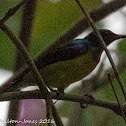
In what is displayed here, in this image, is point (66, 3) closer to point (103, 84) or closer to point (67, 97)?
point (103, 84)

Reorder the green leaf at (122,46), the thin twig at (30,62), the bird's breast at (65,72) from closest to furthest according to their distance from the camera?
1. the thin twig at (30,62)
2. the bird's breast at (65,72)
3. the green leaf at (122,46)

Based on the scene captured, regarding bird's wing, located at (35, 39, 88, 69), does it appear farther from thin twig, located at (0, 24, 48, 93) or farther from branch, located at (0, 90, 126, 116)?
thin twig, located at (0, 24, 48, 93)

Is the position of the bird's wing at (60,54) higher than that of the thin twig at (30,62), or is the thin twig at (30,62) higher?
the bird's wing at (60,54)

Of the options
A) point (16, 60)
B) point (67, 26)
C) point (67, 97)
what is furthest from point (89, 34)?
point (67, 97)

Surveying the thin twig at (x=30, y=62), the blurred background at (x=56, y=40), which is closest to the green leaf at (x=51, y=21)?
the blurred background at (x=56, y=40)

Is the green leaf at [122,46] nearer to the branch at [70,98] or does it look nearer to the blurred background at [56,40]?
the blurred background at [56,40]

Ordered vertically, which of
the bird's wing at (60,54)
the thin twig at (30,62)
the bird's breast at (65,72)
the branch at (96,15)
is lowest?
the thin twig at (30,62)

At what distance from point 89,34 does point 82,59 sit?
1.90 feet

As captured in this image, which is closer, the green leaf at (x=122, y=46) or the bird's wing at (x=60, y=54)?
the bird's wing at (x=60, y=54)

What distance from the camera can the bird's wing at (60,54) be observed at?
9.79 ft

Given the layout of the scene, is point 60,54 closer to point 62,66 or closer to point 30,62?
point 62,66

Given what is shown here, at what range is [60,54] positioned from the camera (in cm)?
305

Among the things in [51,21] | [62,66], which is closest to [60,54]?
[62,66]

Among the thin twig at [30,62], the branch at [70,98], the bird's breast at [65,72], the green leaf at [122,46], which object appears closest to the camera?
the thin twig at [30,62]
